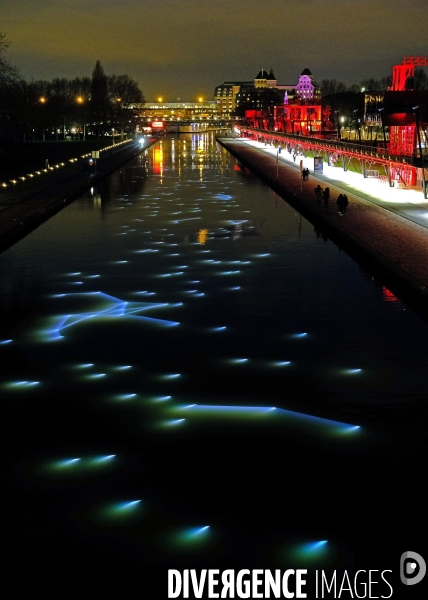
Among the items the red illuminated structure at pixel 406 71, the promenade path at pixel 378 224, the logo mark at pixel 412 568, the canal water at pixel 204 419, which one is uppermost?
the red illuminated structure at pixel 406 71

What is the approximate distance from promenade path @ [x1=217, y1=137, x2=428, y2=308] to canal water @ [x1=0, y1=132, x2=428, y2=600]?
403 mm

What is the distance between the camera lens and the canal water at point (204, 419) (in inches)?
231

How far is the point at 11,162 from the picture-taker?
4944cm

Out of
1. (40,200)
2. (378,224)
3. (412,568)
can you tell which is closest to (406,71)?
(40,200)

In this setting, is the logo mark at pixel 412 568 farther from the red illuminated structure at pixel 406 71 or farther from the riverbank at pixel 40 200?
the red illuminated structure at pixel 406 71

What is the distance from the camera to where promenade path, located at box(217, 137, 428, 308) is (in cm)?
1412

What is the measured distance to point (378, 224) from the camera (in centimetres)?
1959

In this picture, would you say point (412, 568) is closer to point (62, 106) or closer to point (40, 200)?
point (40, 200)

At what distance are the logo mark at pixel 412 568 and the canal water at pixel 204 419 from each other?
65 mm

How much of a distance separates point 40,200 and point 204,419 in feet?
63.2

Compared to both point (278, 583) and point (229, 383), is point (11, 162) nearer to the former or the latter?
point (229, 383)

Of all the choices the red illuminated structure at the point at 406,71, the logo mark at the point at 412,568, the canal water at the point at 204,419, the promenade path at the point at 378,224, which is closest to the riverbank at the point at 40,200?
the canal water at the point at 204,419

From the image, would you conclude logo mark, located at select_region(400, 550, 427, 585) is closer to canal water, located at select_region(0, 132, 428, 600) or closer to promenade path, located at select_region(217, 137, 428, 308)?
canal water, located at select_region(0, 132, 428, 600)

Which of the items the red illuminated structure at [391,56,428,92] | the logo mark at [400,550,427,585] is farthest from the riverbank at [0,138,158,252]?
the red illuminated structure at [391,56,428,92]
